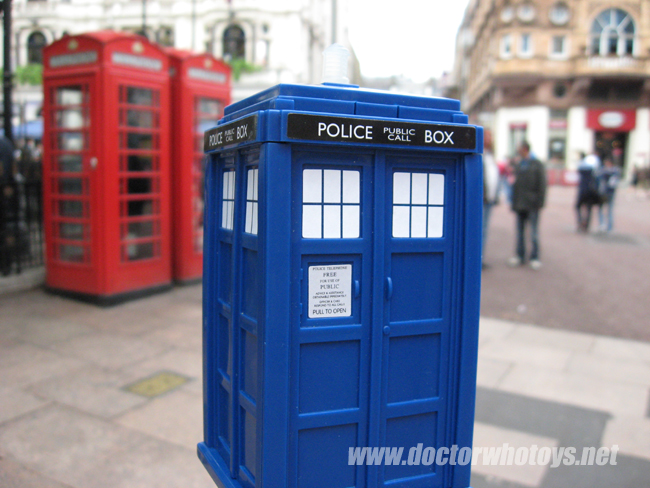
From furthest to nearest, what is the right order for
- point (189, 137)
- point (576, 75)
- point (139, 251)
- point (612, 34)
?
1. point (576, 75)
2. point (612, 34)
3. point (189, 137)
4. point (139, 251)

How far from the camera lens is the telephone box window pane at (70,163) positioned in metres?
6.17

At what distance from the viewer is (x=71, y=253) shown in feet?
20.9

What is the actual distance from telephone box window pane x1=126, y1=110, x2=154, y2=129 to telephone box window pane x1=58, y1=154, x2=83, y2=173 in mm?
671

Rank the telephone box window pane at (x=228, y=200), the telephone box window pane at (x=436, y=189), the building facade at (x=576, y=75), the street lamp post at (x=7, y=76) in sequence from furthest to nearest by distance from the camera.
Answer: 1. the building facade at (x=576, y=75)
2. the street lamp post at (x=7, y=76)
3. the telephone box window pane at (x=228, y=200)
4. the telephone box window pane at (x=436, y=189)

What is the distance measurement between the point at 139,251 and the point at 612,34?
3490cm

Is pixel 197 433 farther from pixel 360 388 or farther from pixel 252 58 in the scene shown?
pixel 252 58

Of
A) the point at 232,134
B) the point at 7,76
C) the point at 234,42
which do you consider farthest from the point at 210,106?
the point at 234,42

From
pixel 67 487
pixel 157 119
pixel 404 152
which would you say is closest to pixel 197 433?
pixel 67 487

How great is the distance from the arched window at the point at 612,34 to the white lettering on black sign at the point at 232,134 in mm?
36896

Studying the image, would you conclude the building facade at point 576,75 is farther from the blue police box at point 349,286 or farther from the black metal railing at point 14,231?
the blue police box at point 349,286

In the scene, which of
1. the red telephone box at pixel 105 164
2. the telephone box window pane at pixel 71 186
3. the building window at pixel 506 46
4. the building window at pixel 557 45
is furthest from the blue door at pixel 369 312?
the building window at pixel 557 45

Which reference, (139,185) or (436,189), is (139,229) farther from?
(436,189)

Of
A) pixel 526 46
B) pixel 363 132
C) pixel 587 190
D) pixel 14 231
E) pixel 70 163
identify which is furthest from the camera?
pixel 526 46

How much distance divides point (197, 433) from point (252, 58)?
2668 cm
